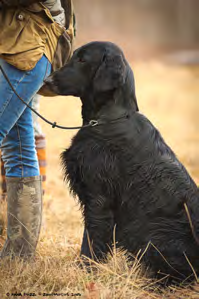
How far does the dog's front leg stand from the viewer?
2.98m

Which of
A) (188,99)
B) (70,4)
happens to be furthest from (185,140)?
(70,4)

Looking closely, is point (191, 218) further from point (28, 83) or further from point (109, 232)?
point (28, 83)

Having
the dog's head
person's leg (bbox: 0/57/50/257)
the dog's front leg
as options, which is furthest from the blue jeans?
the dog's front leg

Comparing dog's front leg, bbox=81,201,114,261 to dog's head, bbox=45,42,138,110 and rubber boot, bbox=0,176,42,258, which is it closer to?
rubber boot, bbox=0,176,42,258

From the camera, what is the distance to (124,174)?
2.95 metres

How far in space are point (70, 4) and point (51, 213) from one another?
2.51 m

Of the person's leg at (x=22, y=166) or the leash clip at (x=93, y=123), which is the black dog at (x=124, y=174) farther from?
the person's leg at (x=22, y=166)

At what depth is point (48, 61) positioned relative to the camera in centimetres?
296

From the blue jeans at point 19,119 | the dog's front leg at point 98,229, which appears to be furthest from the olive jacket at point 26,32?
the dog's front leg at point 98,229

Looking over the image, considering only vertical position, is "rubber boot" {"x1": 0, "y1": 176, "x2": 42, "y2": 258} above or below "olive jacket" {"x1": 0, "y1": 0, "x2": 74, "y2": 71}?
below

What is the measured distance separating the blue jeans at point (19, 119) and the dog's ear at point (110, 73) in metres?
0.33

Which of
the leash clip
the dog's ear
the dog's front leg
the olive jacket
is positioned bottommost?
the dog's front leg

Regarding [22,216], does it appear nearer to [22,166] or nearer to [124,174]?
[22,166]

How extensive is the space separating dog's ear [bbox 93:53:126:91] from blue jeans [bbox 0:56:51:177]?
0.33m
